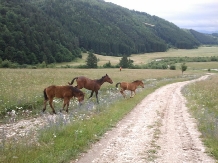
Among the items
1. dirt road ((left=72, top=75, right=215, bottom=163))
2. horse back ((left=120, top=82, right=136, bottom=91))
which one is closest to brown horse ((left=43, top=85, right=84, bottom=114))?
dirt road ((left=72, top=75, right=215, bottom=163))

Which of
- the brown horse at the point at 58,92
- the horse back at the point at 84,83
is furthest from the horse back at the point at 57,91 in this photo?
the horse back at the point at 84,83

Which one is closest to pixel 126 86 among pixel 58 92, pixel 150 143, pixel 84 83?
pixel 84 83

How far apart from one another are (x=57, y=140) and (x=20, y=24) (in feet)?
433

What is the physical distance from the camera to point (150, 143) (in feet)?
32.7

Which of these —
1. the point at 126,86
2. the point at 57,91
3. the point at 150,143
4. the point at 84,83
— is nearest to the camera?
the point at 150,143

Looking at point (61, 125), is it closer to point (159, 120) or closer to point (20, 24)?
point (159, 120)

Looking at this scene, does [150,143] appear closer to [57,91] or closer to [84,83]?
[57,91]

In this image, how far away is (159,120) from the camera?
1478 cm

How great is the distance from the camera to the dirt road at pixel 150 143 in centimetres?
824

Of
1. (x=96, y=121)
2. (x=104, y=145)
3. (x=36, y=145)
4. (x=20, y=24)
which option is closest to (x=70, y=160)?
(x=36, y=145)

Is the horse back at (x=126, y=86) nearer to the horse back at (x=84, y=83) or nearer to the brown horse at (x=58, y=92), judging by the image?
the horse back at (x=84, y=83)

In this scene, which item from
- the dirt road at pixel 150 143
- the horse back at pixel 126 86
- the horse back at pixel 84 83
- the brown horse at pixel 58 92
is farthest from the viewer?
the horse back at pixel 126 86

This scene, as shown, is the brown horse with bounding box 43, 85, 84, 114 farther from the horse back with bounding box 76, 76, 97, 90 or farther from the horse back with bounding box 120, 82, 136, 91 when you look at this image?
the horse back with bounding box 120, 82, 136, 91

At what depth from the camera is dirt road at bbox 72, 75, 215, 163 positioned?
8.24m
